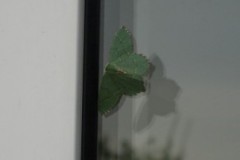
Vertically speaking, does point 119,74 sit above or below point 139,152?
above

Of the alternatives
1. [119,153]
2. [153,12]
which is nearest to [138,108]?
[119,153]

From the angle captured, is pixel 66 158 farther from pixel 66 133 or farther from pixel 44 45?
pixel 44 45

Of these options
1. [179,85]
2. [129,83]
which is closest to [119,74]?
[129,83]

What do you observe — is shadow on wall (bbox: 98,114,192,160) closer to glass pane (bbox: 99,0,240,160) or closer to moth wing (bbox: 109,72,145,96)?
glass pane (bbox: 99,0,240,160)

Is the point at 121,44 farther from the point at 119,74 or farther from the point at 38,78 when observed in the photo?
the point at 38,78


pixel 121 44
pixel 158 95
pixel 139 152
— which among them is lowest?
pixel 139 152

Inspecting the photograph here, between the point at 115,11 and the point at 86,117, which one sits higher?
the point at 115,11

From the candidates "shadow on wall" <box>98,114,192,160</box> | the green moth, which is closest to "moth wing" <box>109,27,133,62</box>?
the green moth
